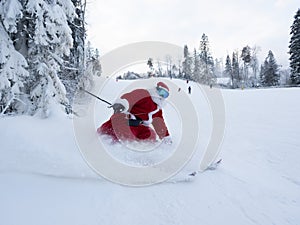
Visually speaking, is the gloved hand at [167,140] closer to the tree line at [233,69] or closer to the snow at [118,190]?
the snow at [118,190]

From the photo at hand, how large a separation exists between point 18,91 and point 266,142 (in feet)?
20.8

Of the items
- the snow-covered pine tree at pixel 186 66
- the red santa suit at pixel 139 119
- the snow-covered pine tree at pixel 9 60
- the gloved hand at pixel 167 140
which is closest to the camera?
the red santa suit at pixel 139 119

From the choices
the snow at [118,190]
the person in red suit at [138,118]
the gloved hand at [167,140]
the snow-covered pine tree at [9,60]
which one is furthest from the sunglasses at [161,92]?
the snow-covered pine tree at [9,60]

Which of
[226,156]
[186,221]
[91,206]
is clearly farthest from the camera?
[226,156]

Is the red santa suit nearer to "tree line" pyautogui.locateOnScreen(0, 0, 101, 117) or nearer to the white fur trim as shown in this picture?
the white fur trim

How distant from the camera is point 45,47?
584 cm

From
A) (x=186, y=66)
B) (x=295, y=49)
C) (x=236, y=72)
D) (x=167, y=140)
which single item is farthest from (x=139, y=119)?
(x=236, y=72)

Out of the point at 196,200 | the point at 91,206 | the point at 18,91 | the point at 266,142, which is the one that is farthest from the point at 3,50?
the point at 266,142

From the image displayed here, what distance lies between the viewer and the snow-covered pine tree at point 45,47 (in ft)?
17.9

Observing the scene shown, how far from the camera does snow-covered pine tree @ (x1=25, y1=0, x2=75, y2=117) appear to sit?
17.9 feet

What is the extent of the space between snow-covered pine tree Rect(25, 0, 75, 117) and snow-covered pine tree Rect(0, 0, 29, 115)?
35 cm

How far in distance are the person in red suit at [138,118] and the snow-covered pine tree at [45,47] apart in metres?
2.65

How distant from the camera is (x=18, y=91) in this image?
17.6 ft

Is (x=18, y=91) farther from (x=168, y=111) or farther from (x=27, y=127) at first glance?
(x=168, y=111)
